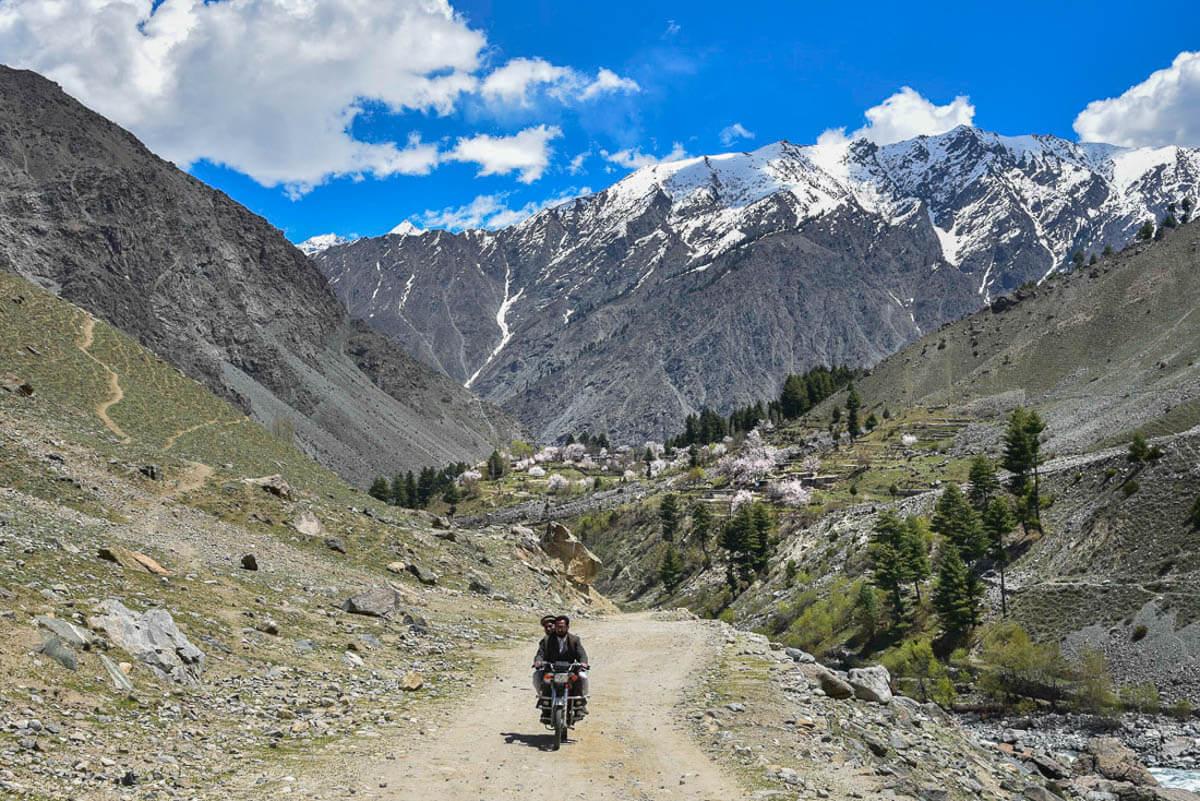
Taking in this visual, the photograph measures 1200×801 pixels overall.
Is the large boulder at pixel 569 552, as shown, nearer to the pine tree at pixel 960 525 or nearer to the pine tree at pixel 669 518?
the pine tree at pixel 960 525

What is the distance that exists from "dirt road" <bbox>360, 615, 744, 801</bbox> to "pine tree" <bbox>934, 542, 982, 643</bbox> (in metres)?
55.5

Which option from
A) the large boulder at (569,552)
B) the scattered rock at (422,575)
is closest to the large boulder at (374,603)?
the scattered rock at (422,575)

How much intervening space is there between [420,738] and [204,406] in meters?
52.7

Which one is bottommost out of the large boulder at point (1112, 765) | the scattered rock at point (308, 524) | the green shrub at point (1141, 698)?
the green shrub at point (1141, 698)

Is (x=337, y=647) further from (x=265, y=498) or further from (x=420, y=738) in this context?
(x=265, y=498)

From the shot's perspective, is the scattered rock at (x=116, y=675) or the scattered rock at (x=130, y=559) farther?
the scattered rock at (x=130, y=559)

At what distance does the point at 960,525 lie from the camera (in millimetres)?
82062

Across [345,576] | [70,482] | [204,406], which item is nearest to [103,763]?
[345,576]

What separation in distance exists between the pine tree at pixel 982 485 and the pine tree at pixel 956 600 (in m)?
21.2

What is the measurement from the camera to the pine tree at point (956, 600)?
71.6m

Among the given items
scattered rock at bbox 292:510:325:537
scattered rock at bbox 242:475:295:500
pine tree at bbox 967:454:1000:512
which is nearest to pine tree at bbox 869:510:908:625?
pine tree at bbox 967:454:1000:512

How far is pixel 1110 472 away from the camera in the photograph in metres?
83.0

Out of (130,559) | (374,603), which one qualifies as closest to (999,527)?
(374,603)

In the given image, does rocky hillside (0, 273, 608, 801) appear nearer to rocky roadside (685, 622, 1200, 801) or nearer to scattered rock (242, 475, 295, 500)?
scattered rock (242, 475, 295, 500)
